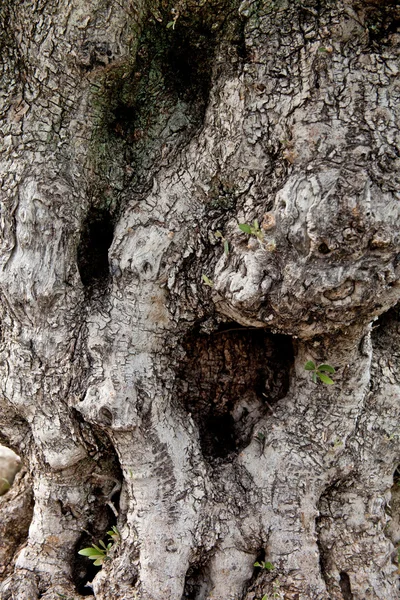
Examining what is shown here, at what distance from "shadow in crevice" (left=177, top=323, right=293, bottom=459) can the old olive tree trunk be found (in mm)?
16

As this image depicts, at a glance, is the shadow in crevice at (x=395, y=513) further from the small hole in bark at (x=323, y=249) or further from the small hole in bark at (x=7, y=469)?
the small hole in bark at (x=7, y=469)

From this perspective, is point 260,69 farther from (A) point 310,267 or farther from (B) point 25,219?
(B) point 25,219

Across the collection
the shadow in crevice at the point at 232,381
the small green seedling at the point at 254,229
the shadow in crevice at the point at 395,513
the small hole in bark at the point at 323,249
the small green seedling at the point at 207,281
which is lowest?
the shadow in crevice at the point at 395,513

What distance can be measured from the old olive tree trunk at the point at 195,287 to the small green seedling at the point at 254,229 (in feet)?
0.07

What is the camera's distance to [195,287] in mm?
2391

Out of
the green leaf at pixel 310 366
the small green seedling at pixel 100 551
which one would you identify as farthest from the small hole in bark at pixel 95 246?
the small green seedling at pixel 100 551

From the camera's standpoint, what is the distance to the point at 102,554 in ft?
8.27

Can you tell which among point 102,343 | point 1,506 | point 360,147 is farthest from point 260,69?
point 1,506

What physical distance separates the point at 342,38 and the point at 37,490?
2.46m

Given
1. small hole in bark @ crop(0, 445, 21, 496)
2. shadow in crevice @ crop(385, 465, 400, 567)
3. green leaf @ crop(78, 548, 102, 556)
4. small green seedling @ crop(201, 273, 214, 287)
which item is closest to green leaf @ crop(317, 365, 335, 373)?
small green seedling @ crop(201, 273, 214, 287)

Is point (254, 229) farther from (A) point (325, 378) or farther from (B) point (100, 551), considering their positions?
(B) point (100, 551)

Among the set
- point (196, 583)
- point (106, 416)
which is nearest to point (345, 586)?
point (196, 583)

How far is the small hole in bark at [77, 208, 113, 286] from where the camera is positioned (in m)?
2.51

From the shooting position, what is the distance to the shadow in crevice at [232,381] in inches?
106
